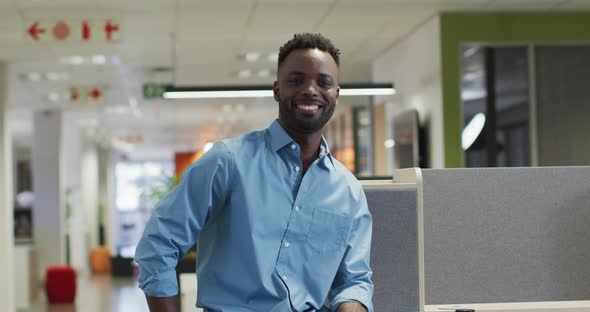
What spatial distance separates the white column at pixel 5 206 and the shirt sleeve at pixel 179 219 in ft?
30.4

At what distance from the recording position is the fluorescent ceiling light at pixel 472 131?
27.5 ft

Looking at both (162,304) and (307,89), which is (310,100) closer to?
(307,89)

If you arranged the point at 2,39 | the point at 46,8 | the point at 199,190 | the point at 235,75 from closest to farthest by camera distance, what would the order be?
the point at 199,190 < the point at 46,8 < the point at 2,39 < the point at 235,75

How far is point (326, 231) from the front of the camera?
7.27 feet

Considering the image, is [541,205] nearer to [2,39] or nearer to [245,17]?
→ [245,17]

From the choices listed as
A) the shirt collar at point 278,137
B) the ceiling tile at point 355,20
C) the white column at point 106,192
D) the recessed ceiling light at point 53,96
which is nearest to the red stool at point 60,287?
the recessed ceiling light at point 53,96

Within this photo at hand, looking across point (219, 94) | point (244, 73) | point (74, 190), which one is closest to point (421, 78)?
point (219, 94)

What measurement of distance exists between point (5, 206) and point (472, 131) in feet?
19.1

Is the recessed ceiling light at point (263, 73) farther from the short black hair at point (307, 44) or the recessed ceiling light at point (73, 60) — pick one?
the short black hair at point (307, 44)

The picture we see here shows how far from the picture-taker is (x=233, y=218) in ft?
7.07

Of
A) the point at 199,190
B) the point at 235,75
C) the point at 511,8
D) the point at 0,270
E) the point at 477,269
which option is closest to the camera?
the point at 199,190

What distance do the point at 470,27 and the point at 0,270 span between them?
6277 mm

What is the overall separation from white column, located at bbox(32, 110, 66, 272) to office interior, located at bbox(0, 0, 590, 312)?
0.03 m

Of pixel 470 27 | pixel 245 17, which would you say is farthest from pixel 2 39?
pixel 470 27
